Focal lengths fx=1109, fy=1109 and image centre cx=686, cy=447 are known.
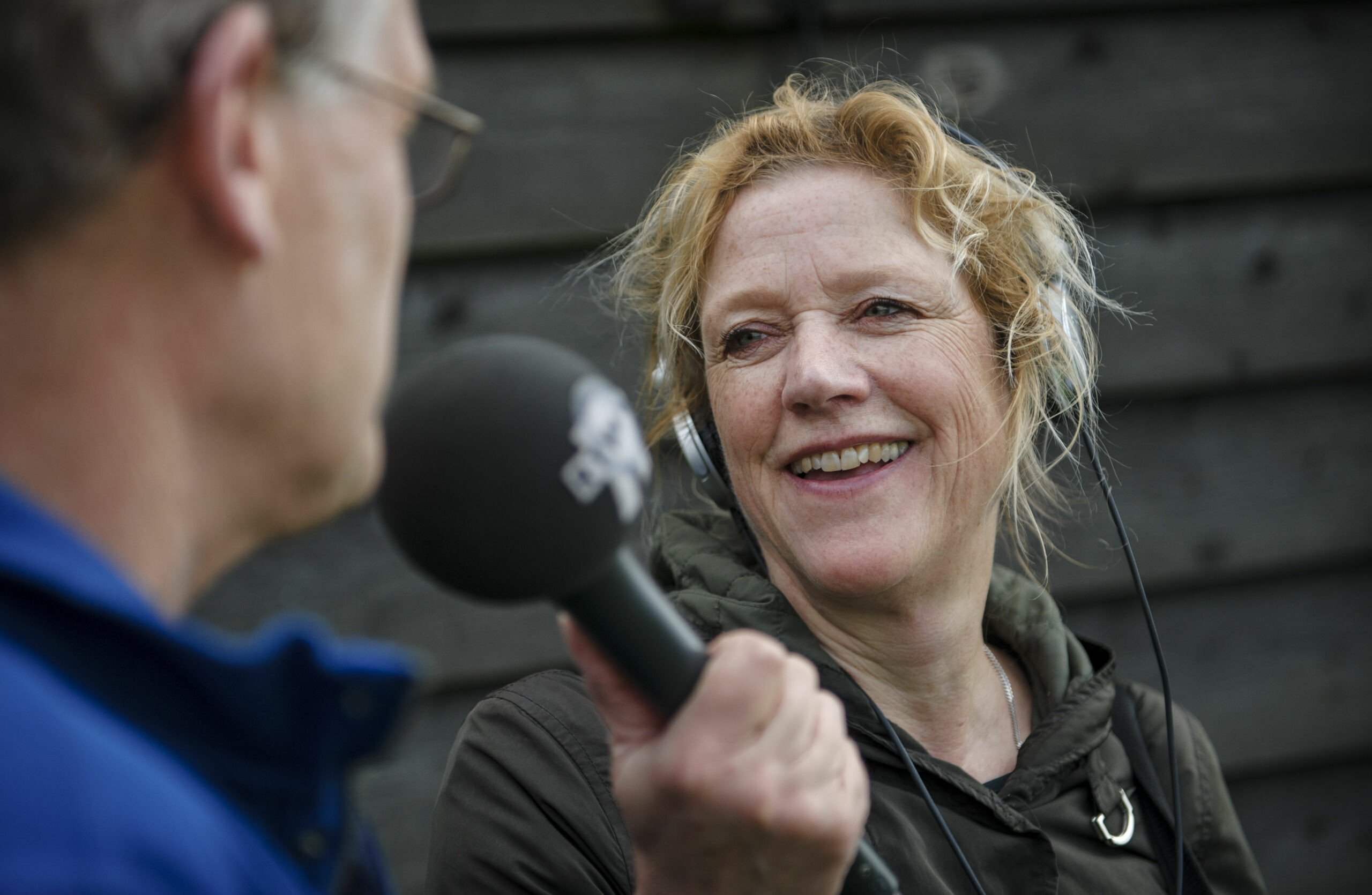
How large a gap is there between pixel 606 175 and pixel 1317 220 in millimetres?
1773

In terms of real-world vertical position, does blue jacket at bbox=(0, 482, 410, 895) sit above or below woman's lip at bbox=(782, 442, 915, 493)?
above

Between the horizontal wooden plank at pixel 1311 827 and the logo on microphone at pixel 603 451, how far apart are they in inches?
101

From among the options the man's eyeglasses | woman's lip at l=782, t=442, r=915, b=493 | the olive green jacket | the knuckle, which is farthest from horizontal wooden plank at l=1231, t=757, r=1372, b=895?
the man's eyeglasses

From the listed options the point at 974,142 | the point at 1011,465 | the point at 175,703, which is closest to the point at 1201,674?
the point at 1011,465

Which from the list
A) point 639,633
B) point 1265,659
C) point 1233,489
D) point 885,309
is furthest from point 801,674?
point 1265,659

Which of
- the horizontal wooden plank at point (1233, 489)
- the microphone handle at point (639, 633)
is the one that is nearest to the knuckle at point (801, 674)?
the microphone handle at point (639, 633)

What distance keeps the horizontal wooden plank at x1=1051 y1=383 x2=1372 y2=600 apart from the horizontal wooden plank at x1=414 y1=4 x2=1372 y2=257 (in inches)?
21.4

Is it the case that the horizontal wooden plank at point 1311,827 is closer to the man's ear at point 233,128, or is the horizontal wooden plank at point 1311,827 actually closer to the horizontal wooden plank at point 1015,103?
the horizontal wooden plank at point 1015,103

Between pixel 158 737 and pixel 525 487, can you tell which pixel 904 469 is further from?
pixel 158 737

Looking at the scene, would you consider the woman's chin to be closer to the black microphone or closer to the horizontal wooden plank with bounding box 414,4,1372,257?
the black microphone

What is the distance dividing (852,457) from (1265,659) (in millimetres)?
1780

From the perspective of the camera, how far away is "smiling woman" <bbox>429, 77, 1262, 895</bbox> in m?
1.53

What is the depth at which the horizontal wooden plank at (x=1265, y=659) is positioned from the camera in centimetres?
271

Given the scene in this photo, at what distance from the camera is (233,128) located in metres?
0.62
